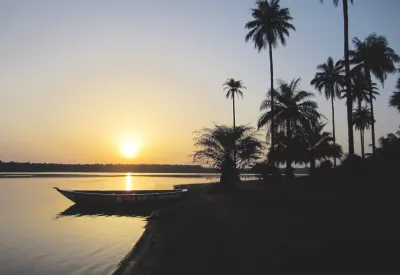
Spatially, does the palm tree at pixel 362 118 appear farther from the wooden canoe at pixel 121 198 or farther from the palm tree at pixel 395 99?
the wooden canoe at pixel 121 198

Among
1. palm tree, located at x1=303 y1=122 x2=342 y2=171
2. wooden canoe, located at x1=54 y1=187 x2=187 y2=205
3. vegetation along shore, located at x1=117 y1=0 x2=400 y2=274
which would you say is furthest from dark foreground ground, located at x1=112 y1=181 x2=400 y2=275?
palm tree, located at x1=303 y1=122 x2=342 y2=171

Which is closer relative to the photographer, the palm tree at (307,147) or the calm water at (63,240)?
the calm water at (63,240)

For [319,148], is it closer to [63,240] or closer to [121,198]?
[121,198]

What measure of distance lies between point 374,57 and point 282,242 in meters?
47.4

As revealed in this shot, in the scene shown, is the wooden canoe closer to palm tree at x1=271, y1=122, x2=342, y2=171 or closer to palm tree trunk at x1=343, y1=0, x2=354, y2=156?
palm tree at x1=271, y1=122, x2=342, y2=171

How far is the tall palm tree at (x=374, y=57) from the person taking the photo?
52344mm

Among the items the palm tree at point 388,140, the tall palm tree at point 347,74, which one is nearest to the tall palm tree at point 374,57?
the palm tree at point 388,140

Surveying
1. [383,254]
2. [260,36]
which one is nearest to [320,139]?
[260,36]

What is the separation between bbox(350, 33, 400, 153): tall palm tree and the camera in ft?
172

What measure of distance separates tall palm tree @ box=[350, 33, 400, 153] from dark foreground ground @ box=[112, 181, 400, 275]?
36.3 m

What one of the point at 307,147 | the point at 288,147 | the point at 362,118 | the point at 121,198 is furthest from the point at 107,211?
the point at 362,118

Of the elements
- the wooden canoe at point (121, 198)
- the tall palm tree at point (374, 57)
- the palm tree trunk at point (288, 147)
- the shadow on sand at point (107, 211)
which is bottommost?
the shadow on sand at point (107, 211)

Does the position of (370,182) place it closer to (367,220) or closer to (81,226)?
(367,220)

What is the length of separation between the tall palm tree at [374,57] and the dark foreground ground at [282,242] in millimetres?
36290
